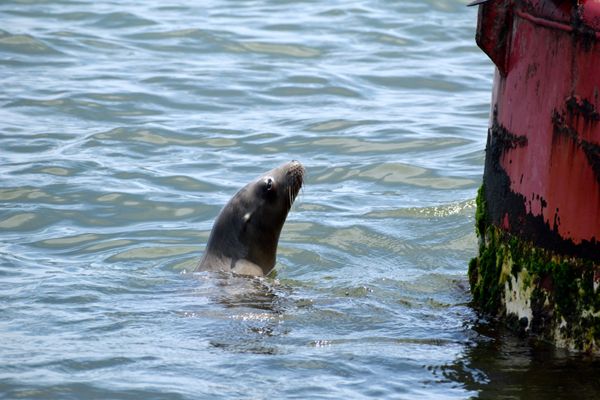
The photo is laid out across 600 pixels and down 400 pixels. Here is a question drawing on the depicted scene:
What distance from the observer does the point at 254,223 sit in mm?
7125

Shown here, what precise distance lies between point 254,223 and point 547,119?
101 inches

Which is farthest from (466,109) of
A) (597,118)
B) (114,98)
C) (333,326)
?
(597,118)

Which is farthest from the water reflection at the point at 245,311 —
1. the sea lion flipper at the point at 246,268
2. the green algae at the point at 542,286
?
the green algae at the point at 542,286

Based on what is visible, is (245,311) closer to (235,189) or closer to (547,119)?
(547,119)

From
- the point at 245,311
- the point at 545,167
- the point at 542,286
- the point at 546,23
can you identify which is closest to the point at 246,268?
the point at 245,311

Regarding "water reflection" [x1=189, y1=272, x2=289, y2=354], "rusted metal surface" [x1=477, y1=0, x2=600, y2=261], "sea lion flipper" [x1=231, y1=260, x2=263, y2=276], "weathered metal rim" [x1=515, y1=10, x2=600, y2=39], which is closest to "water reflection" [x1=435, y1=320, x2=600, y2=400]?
"rusted metal surface" [x1=477, y1=0, x2=600, y2=261]

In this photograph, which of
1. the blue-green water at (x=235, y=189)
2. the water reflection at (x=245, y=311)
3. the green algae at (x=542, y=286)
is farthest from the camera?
the water reflection at (x=245, y=311)

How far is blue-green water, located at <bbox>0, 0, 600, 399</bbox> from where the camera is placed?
512 cm

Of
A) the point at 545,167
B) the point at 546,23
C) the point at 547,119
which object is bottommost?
the point at 545,167

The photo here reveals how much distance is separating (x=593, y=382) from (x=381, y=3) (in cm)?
1160

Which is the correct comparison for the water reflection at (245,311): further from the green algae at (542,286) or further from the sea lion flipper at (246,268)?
the green algae at (542,286)

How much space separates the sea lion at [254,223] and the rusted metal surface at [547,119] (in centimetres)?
198

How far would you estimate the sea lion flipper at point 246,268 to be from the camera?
6.97 m

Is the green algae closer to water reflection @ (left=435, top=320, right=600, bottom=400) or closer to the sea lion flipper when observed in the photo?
water reflection @ (left=435, top=320, right=600, bottom=400)
